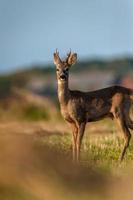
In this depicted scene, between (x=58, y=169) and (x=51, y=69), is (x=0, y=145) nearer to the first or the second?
(x=58, y=169)

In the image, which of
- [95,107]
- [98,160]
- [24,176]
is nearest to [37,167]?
[24,176]

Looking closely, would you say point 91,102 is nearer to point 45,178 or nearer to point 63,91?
point 63,91

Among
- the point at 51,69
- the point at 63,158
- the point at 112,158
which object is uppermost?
the point at 63,158

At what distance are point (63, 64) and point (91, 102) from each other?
87 cm

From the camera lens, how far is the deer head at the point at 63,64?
17.1 meters

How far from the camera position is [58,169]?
10.5 m

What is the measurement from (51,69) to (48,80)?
780cm

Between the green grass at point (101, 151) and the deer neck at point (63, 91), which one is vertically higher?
the deer neck at point (63, 91)

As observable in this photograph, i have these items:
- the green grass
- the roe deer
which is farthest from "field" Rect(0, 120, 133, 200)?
the roe deer

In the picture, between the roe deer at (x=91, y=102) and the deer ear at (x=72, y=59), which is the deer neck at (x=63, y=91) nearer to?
the roe deer at (x=91, y=102)

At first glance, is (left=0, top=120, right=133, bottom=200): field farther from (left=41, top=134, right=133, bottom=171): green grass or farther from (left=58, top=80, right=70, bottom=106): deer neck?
(left=58, top=80, right=70, bottom=106): deer neck

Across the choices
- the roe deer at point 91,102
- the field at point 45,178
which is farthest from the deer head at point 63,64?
the field at point 45,178

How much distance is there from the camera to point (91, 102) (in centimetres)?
1728

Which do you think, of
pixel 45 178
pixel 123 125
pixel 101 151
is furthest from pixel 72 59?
pixel 45 178
